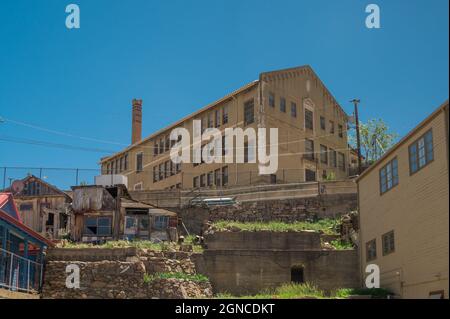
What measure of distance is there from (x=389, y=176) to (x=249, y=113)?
20.5 m

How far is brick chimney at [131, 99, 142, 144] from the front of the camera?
62.2 metres

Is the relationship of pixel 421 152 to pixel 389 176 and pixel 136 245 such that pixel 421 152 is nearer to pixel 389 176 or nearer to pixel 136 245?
pixel 389 176

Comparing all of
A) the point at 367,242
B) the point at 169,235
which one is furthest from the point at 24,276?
the point at 367,242

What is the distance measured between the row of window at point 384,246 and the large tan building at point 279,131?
610 inches

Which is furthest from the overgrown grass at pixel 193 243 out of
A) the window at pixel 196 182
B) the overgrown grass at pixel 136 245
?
the window at pixel 196 182

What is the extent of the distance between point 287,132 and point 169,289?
21.8 m

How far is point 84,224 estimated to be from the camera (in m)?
39.7

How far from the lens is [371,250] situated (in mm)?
31219

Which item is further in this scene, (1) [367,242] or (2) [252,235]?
(2) [252,235]

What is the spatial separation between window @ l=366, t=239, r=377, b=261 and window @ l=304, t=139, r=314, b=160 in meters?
19.0

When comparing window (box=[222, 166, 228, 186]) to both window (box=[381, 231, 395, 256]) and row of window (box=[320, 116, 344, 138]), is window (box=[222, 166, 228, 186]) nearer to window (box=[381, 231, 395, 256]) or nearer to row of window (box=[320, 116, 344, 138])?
row of window (box=[320, 116, 344, 138])

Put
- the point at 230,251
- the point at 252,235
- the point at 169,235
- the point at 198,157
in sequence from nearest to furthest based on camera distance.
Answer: the point at 230,251 → the point at 252,235 → the point at 169,235 → the point at 198,157

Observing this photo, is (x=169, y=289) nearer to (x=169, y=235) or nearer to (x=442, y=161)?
(x=169, y=235)

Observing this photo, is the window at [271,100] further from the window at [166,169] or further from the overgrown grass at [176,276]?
the overgrown grass at [176,276]
